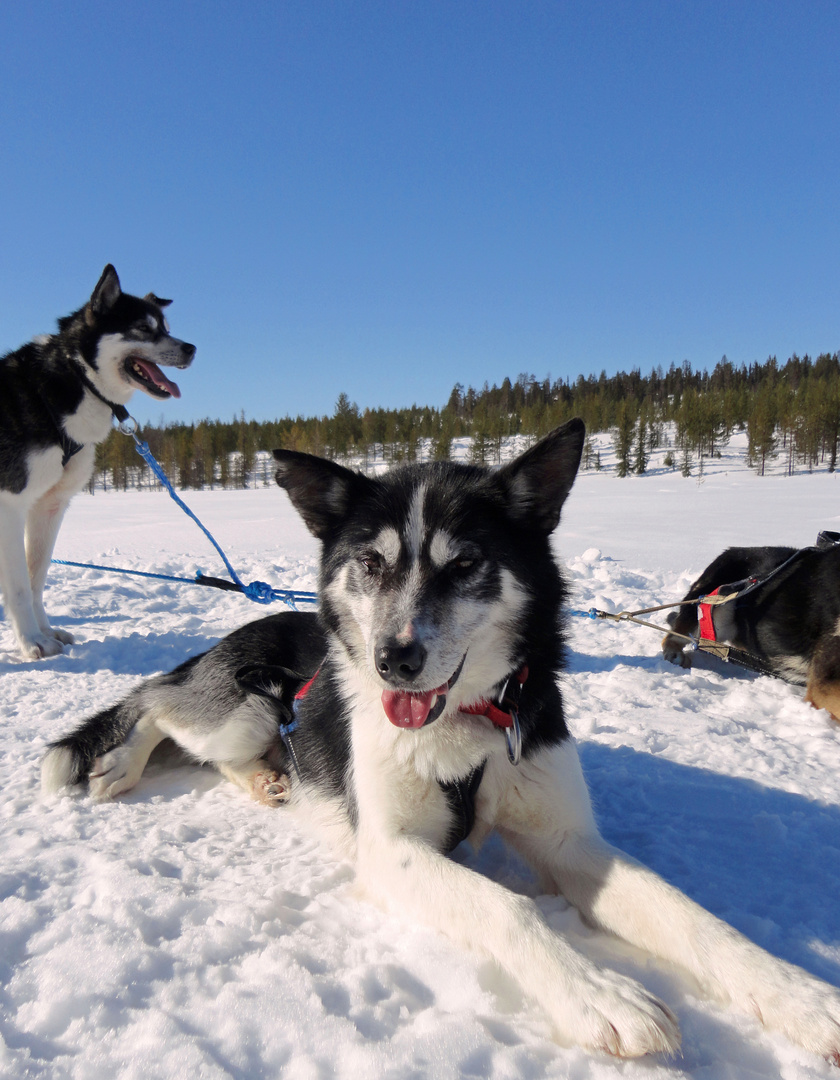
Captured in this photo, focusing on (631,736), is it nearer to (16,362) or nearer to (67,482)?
(67,482)

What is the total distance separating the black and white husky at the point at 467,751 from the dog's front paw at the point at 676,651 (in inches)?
115

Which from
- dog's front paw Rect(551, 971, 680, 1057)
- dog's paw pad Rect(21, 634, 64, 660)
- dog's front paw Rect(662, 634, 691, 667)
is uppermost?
dog's front paw Rect(551, 971, 680, 1057)

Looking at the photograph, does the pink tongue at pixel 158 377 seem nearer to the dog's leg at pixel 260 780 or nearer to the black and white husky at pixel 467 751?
the black and white husky at pixel 467 751

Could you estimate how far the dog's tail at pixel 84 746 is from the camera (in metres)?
2.71

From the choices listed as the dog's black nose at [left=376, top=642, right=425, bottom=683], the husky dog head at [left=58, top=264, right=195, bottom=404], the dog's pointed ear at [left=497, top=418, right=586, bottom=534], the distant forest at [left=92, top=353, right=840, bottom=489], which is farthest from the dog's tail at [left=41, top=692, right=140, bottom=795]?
the distant forest at [left=92, top=353, right=840, bottom=489]

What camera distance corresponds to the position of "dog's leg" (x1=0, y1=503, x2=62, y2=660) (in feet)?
16.5

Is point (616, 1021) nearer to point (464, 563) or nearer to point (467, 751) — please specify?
point (467, 751)

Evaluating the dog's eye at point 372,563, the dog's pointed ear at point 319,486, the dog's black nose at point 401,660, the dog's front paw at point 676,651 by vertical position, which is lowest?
the dog's front paw at point 676,651

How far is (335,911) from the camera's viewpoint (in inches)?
78.7

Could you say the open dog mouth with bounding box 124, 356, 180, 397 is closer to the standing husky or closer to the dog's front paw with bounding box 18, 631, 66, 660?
the standing husky

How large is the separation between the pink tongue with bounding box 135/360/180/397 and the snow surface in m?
2.81

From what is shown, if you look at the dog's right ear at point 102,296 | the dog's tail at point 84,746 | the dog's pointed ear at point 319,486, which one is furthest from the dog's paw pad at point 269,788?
the dog's right ear at point 102,296

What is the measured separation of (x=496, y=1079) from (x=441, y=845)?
0.74 m

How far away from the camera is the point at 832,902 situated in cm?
201
